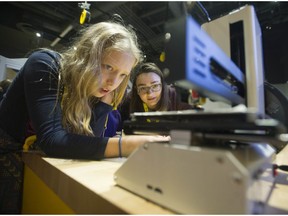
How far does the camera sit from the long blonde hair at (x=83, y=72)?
817 millimetres

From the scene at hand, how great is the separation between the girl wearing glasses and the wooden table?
3.95 feet

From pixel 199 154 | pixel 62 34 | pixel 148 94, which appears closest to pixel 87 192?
pixel 199 154

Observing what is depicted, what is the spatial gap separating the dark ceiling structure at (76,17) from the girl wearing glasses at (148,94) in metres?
0.75

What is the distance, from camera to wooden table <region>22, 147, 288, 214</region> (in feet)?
1.10

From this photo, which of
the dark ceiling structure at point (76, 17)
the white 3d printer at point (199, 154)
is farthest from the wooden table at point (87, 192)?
the dark ceiling structure at point (76, 17)

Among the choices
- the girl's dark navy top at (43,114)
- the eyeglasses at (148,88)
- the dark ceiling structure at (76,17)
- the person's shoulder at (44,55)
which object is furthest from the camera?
the dark ceiling structure at (76,17)

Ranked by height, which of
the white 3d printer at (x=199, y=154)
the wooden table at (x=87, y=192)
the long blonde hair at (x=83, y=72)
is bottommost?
the wooden table at (x=87, y=192)

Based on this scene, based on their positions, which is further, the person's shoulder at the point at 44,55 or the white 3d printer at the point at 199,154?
the person's shoulder at the point at 44,55

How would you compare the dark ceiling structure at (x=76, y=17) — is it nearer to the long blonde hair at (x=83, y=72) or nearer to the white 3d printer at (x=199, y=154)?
the long blonde hair at (x=83, y=72)

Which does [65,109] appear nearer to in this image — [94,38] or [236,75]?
[94,38]

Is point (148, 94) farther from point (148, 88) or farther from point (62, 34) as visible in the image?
point (62, 34)

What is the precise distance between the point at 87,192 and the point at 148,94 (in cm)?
152

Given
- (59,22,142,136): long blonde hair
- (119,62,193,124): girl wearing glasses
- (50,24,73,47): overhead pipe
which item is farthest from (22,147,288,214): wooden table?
(50,24,73,47): overhead pipe

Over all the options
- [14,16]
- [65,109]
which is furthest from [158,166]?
[14,16]
